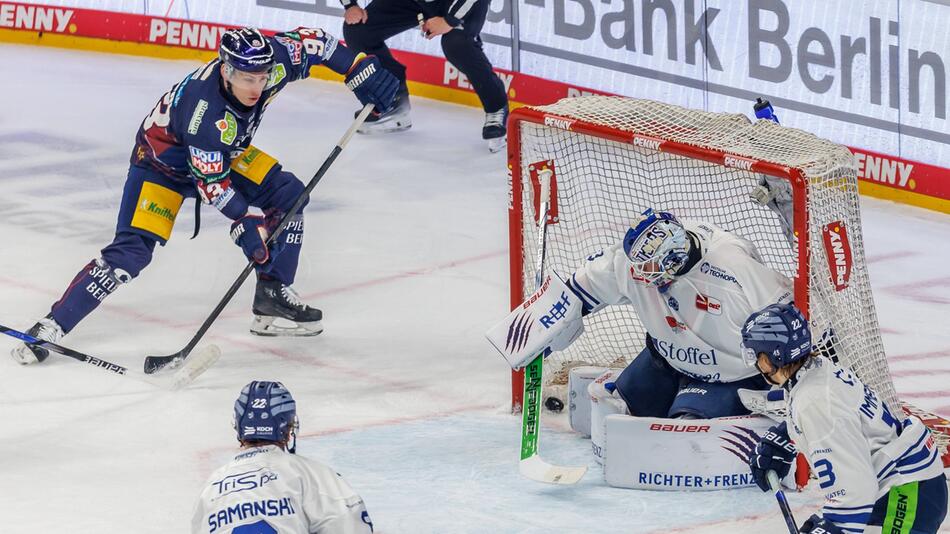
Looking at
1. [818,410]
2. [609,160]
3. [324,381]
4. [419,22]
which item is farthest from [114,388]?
[419,22]

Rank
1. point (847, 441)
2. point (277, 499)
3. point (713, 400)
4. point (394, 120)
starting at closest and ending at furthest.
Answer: point (277, 499) → point (847, 441) → point (713, 400) → point (394, 120)

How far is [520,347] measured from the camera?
16.9ft

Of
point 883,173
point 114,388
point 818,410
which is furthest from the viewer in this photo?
point 883,173

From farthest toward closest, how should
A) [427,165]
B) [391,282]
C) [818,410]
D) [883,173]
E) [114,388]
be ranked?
1. [427,165]
2. [883,173]
3. [391,282]
4. [114,388]
5. [818,410]

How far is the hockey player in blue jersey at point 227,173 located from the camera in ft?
18.7

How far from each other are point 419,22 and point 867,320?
4363mm

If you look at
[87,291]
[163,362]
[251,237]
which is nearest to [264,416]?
[251,237]

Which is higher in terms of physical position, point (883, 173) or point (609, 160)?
point (609, 160)

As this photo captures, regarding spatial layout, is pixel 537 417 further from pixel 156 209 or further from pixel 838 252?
pixel 156 209

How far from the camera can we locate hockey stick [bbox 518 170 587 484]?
498 cm

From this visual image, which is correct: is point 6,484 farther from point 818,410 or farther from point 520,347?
point 818,410

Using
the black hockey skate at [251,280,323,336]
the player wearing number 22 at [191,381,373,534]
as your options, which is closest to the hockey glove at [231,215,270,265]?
the black hockey skate at [251,280,323,336]

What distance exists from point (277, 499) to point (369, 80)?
10.3ft

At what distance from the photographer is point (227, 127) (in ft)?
18.8
